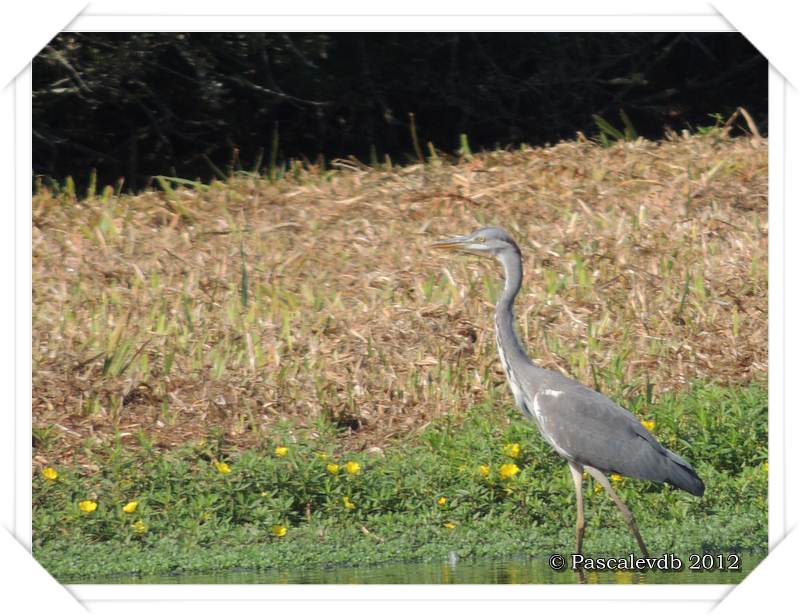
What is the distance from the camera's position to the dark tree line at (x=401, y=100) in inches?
513

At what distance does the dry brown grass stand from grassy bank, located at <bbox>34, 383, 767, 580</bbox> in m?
0.38

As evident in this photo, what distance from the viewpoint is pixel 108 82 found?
1152 cm

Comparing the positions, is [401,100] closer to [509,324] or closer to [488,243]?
[488,243]

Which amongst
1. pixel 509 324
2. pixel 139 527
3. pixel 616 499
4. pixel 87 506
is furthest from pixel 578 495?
pixel 87 506

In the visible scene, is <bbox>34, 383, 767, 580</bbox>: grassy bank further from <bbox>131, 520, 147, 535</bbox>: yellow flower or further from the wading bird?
the wading bird

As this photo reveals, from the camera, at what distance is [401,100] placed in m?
13.9

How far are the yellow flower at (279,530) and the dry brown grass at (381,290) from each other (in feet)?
2.44

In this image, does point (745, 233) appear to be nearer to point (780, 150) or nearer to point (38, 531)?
point (780, 150)

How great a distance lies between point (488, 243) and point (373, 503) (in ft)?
5.15

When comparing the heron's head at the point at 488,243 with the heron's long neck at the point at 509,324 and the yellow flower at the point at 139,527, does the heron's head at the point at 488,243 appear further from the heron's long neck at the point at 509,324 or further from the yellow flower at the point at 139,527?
the yellow flower at the point at 139,527

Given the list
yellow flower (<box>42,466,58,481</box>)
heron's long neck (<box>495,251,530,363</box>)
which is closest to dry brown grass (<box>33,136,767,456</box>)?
yellow flower (<box>42,466,58,481</box>)

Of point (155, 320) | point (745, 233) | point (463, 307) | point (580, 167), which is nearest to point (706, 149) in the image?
point (580, 167)

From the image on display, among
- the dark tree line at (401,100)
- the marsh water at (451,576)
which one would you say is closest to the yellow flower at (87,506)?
the marsh water at (451,576)

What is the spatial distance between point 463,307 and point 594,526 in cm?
215
